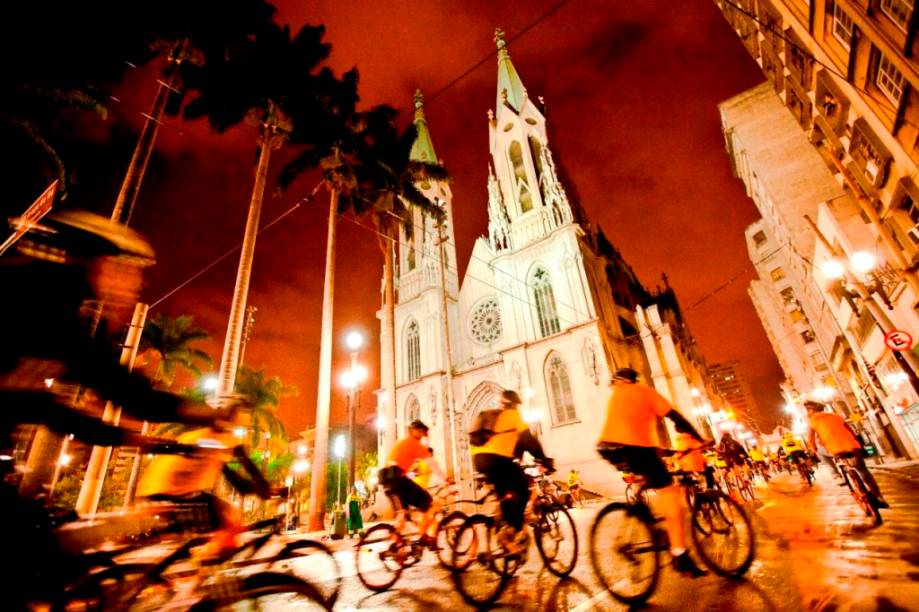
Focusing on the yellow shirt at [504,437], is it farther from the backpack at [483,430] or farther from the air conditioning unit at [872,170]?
the air conditioning unit at [872,170]

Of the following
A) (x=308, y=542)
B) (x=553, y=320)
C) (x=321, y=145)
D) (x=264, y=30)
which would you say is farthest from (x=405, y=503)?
(x=553, y=320)

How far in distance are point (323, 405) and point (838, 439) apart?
13.6 meters

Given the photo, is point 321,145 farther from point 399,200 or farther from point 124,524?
point 124,524

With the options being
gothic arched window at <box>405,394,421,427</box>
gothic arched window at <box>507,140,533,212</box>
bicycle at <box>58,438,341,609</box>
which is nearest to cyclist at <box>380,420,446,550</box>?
bicycle at <box>58,438,341,609</box>

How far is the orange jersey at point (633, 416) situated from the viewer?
363 centimetres

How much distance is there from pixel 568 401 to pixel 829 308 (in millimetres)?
18057

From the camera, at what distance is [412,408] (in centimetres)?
2991

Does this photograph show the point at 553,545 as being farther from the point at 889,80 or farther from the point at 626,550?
the point at 889,80

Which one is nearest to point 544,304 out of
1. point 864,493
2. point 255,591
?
point 864,493

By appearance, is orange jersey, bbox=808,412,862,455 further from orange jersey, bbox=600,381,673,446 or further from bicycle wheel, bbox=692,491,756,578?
orange jersey, bbox=600,381,673,446

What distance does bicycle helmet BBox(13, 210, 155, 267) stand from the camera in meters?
1.87

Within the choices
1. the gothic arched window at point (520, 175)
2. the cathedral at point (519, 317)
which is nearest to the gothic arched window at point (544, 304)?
the cathedral at point (519, 317)

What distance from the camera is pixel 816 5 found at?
474 inches

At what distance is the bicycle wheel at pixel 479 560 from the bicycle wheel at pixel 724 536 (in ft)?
6.18
